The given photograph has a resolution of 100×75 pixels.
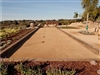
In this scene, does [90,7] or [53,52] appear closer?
[53,52]

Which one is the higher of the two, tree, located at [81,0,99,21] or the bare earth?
tree, located at [81,0,99,21]

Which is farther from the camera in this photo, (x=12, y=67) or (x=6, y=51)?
(x=6, y=51)

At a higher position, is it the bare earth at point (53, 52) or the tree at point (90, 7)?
the tree at point (90, 7)

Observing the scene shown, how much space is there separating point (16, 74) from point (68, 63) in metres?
2.08

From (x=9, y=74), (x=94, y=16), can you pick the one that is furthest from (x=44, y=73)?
(x=94, y=16)

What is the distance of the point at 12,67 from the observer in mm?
5723

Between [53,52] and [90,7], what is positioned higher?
[90,7]

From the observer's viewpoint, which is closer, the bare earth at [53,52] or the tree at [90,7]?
the bare earth at [53,52]

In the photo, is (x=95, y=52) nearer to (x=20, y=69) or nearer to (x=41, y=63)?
(x=41, y=63)

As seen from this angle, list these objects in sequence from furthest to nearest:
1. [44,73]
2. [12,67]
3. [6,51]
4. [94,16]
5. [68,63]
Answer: [94,16]
[6,51]
[68,63]
[12,67]
[44,73]

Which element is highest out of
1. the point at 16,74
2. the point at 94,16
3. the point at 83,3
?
the point at 83,3

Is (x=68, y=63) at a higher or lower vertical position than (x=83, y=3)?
lower

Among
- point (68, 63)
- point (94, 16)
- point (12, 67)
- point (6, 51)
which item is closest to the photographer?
point (12, 67)

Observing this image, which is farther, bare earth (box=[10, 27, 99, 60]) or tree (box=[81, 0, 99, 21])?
tree (box=[81, 0, 99, 21])
